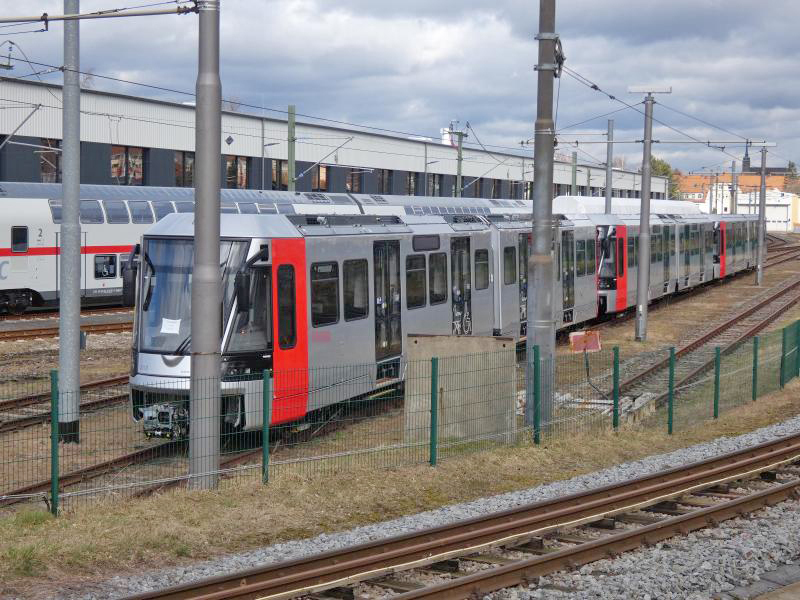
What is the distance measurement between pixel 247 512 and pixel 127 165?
39.0m

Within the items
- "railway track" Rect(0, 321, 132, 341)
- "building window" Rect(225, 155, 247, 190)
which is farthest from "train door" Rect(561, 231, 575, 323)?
"building window" Rect(225, 155, 247, 190)

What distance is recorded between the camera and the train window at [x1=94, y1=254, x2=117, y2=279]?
108 ft

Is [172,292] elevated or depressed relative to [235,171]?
depressed

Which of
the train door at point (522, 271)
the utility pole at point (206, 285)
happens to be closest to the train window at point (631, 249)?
the train door at point (522, 271)

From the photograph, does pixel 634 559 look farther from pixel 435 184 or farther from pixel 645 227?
pixel 435 184

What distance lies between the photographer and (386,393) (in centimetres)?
1762

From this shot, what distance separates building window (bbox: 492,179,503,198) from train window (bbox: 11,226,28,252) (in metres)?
49.0

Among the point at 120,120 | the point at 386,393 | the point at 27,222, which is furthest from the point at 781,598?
the point at 120,120

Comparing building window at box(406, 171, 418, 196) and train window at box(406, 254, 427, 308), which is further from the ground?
building window at box(406, 171, 418, 196)

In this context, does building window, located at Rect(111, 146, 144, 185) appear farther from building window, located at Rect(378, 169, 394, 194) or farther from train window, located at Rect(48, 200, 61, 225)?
building window, located at Rect(378, 169, 394, 194)

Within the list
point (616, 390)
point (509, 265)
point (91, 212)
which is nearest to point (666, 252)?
point (509, 265)

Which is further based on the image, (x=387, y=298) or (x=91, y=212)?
(x=91, y=212)

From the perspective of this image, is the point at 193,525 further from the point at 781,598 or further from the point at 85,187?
the point at 85,187

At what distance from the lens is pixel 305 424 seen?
14.3 meters
